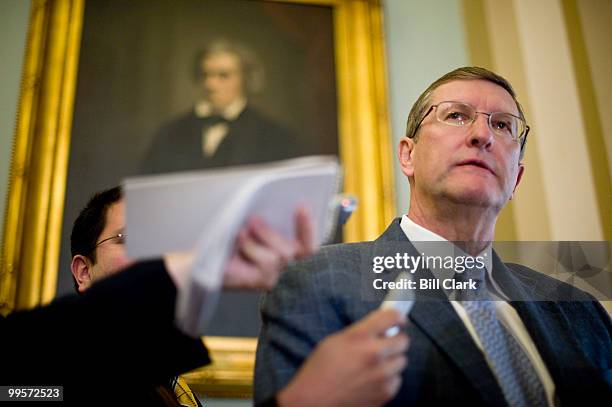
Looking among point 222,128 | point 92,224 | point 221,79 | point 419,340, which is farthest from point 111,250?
point 221,79

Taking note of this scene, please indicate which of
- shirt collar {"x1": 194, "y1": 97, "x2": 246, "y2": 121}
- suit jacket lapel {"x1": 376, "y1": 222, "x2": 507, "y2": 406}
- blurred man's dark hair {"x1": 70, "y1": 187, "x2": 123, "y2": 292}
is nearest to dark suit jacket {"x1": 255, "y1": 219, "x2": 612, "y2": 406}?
suit jacket lapel {"x1": 376, "y1": 222, "x2": 507, "y2": 406}

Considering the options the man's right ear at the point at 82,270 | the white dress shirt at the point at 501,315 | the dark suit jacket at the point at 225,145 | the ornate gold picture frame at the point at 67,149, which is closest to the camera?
the white dress shirt at the point at 501,315

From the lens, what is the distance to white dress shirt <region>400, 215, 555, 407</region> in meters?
1.37

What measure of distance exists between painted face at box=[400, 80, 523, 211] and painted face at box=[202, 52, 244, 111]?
1.21 metres

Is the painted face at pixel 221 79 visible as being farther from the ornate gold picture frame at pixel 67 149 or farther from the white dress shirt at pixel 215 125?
the ornate gold picture frame at pixel 67 149

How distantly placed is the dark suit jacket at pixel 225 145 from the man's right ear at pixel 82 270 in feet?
2.56

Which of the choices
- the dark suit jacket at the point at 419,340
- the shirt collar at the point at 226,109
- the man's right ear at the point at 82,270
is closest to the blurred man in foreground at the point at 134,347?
the dark suit jacket at the point at 419,340

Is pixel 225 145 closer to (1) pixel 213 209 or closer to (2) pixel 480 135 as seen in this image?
(2) pixel 480 135

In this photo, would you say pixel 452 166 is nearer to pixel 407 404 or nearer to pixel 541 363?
pixel 541 363

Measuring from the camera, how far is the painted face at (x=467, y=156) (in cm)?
164

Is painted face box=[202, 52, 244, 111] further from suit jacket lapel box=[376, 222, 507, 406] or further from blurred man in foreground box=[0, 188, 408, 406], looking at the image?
blurred man in foreground box=[0, 188, 408, 406]

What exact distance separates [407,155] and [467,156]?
0.23 meters

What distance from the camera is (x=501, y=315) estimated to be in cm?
151

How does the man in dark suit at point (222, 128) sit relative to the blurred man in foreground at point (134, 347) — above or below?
above
